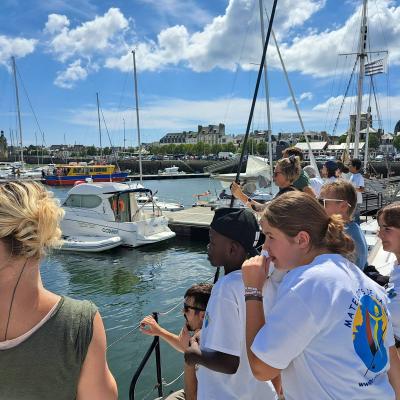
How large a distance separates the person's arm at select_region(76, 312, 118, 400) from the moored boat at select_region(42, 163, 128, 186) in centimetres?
5167

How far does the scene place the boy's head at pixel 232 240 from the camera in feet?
6.98

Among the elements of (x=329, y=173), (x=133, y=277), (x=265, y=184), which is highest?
(x=329, y=173)

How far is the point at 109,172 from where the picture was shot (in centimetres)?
5628

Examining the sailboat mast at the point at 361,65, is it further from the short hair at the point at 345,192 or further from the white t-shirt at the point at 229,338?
the white t-shirt at the point at 229,338

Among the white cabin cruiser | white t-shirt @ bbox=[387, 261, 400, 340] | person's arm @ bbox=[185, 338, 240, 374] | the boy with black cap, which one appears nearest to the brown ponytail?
the boy with black cap

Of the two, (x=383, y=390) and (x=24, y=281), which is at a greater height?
(x=24, y=281)

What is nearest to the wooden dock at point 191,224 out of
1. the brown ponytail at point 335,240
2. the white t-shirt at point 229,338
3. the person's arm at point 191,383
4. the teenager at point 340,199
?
the teenager at point 340,199

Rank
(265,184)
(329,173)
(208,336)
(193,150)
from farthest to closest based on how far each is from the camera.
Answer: (193,150) → (265,184) → (329,173) → (208,336)

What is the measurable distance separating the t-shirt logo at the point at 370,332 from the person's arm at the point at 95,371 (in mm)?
975

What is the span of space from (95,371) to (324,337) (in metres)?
0.90

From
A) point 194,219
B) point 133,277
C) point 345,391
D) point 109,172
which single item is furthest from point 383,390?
point 109,172

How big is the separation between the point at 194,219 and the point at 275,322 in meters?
19.2

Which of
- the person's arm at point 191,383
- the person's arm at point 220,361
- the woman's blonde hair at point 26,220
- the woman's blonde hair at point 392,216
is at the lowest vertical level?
the person's arm at point 191,383

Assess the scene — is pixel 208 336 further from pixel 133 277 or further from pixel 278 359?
pixel 133 277
